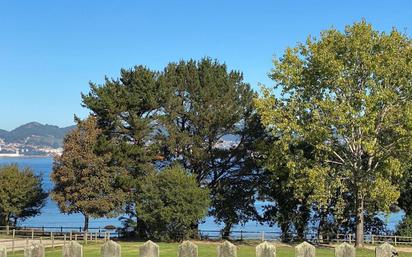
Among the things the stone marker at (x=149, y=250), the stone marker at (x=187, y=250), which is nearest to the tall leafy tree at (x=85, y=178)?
the stone marker at (x=149, y=250)

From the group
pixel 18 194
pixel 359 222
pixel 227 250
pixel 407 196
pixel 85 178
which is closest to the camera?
pixel 227 250

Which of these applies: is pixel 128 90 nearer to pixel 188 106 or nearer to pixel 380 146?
pixel 188 106

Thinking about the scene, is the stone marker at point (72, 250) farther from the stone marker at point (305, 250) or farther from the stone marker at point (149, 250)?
the stone marker at point (305, 250)

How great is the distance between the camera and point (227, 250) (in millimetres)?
6254

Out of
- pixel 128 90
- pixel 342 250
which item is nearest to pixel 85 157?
pixel 128 90

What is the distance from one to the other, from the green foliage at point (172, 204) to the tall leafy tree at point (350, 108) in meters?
9.77

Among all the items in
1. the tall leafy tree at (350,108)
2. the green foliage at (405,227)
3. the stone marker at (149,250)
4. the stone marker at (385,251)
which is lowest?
the green foliage at (405,227)

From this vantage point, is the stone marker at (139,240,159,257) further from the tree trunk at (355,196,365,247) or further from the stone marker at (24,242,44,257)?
the tree trunk at (355,196,365,247)

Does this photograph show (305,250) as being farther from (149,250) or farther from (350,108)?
(350,108)

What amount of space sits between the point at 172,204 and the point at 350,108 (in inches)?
674

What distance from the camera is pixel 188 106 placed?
53.2 meters

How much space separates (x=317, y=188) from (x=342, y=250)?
3087 centimetres

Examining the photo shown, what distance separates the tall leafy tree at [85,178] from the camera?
4653 cm

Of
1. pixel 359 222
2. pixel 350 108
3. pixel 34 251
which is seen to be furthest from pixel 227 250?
pixel 359 222
